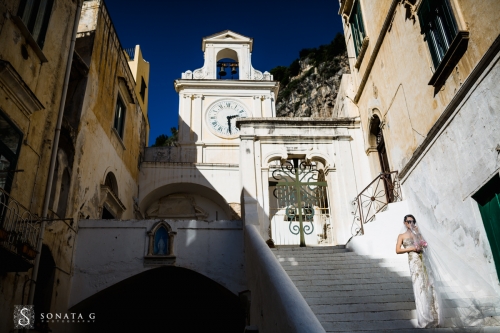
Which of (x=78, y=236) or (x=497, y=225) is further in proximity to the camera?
(x=78, y=236)

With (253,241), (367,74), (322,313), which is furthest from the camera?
(367,74)

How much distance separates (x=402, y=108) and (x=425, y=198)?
7.30 feet

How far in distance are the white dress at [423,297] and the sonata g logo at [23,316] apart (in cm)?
632

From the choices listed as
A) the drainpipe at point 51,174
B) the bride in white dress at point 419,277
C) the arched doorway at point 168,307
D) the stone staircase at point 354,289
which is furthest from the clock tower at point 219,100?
the bride in white dress at point 419,277

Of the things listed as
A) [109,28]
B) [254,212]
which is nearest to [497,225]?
[254,212]

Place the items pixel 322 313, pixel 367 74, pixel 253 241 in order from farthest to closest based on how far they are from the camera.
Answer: pixel 367 74, pixel 253 241, pixel 322 313

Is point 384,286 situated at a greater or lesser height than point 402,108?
lesser

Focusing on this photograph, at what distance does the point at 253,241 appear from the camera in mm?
8594

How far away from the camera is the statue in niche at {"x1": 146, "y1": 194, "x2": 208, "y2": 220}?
54.5 feet

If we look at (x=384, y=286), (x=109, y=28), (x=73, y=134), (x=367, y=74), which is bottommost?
(x=384, y=286)

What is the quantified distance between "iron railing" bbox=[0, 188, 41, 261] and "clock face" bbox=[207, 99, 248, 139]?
11958 millimetres

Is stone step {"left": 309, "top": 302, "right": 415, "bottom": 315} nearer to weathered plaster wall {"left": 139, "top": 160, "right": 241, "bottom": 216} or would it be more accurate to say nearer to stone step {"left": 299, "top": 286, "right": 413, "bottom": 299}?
stone step {"left": 299, "top": 286, "right": 413, "bottom": 299}

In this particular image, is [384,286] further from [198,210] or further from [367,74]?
[198,210]

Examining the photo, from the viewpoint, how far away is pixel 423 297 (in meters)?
5.53
